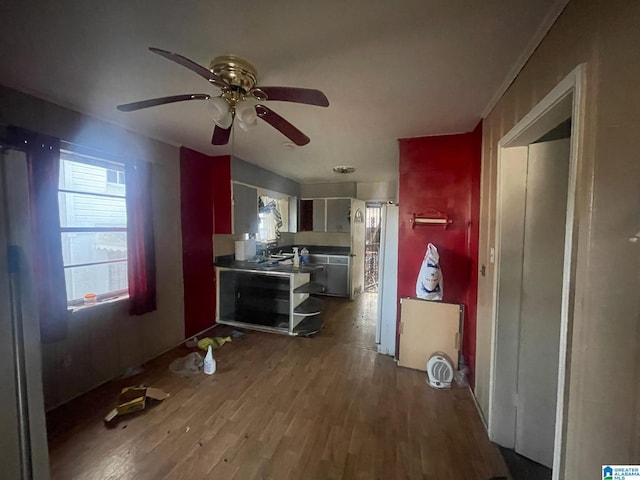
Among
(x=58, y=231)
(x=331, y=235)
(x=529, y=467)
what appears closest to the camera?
(x=529, y=467)

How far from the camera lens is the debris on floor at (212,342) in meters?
3.02

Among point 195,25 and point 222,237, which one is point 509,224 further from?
point 222,237

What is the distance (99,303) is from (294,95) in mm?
2512

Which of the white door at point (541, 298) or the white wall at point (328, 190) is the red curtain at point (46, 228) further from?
the white wall at point (328, 190)

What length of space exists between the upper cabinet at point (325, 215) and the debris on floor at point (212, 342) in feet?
9.62

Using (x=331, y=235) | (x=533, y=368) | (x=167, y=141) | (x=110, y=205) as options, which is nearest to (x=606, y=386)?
(x=533, y=368)

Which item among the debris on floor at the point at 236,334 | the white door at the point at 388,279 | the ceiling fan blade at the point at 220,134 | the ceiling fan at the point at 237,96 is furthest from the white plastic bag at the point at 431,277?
the debris on floor at the point at 236,334

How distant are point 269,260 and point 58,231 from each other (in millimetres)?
2534

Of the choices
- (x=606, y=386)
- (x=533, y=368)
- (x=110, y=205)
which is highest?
(x=110, y=205)

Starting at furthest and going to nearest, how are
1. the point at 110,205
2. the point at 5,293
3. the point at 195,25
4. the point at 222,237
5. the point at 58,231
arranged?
the point at 222,237
the point at 110,205
the point at 58,231
the point at 195,25
the point at 5,293

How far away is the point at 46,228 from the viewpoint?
188 cm

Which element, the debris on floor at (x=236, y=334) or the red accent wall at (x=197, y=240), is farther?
the debris on floor at (x=236, y=334)

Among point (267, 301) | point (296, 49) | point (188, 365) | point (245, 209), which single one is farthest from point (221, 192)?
point (296, 49)

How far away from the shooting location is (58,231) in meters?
1.95
